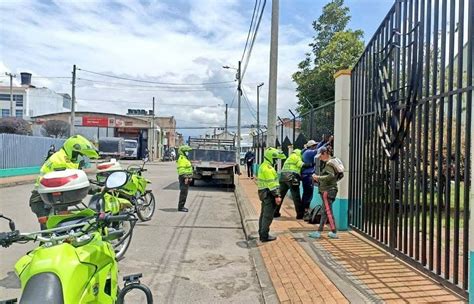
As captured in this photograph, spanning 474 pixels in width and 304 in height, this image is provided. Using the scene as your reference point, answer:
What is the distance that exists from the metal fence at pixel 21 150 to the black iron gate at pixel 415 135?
707 inches

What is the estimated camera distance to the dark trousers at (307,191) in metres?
10.1

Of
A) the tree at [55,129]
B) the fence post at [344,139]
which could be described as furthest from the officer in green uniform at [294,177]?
the tree at [55,129]

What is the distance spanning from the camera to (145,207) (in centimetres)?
1023

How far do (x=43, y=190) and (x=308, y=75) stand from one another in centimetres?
1956

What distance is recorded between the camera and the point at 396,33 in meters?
6.05

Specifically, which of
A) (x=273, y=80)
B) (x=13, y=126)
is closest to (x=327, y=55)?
(x=273, y=80)

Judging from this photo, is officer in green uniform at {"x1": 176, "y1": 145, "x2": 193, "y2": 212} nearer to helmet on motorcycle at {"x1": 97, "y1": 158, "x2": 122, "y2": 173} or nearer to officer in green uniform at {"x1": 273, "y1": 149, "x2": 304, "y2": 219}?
officer in green uniform at {"x1": 273, "y1": 149, "x2": 304, "y2": 219}

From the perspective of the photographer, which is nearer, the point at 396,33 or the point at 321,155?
the point at 396,33

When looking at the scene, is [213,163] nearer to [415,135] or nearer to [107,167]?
[107,167]

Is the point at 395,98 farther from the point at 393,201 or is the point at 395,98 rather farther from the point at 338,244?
the point at 338,244

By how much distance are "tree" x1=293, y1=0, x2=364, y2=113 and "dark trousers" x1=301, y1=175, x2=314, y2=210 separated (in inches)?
368

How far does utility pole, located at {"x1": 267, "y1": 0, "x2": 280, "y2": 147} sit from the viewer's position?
33.1 ft

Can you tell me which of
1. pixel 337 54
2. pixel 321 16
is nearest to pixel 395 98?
pixel 337 54

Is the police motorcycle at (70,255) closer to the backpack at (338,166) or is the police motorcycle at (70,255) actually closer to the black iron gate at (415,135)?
the black iron gate at (415,135)
